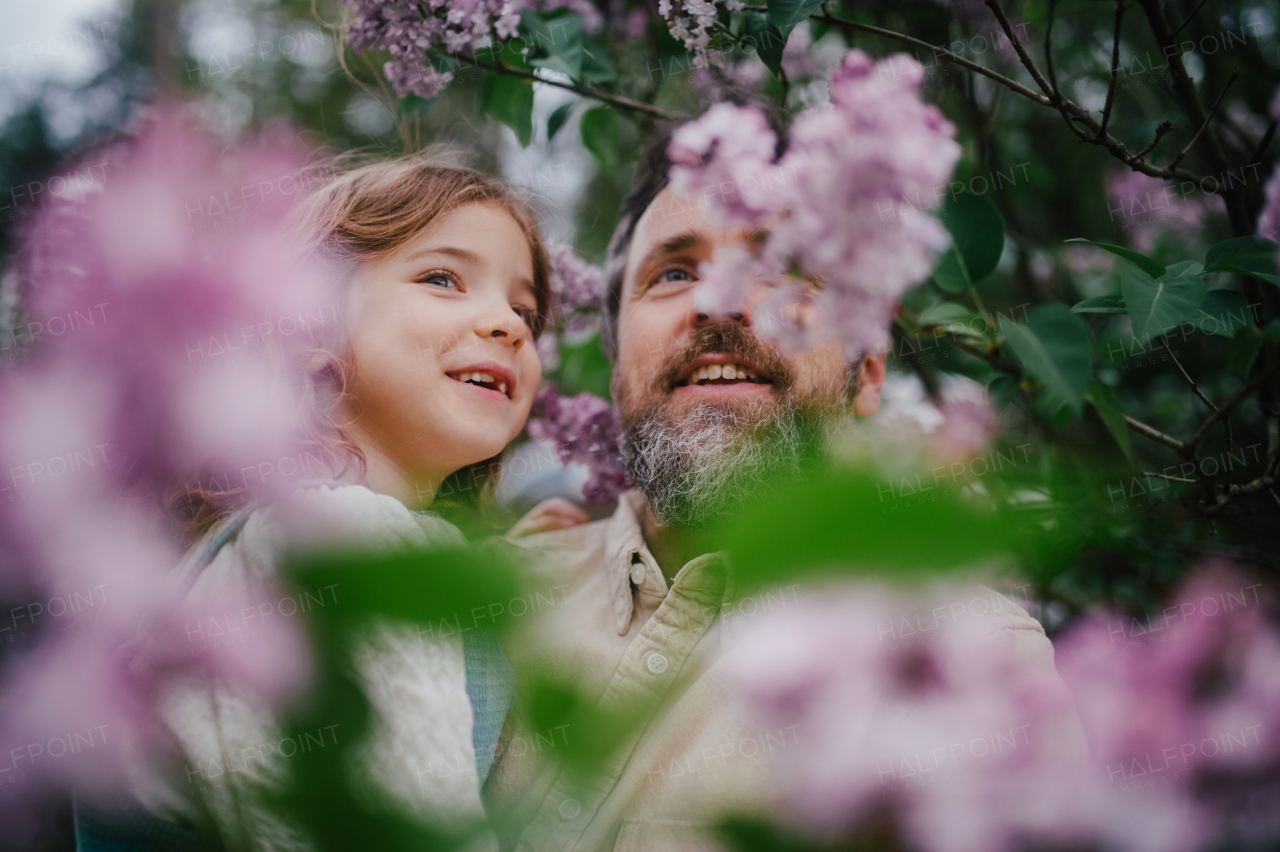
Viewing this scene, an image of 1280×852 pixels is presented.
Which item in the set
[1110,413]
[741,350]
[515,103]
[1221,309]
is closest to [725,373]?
[741,350]

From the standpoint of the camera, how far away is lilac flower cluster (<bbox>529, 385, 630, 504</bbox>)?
1.80 metres

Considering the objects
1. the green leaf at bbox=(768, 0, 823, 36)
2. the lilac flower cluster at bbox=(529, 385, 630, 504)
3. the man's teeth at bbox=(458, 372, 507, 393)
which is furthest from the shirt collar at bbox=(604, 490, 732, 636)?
the green leaf at bbox=(768, 0, 823, 36)

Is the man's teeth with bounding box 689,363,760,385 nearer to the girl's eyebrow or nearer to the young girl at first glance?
the young girl

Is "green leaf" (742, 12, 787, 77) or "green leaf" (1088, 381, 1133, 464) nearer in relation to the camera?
"green leaf" (1088, 381, 1133, 464)

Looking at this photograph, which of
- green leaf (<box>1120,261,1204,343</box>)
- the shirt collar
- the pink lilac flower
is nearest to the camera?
green leaf (<box>1120,261,1204,343</box>)

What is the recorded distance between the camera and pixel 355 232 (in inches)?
49.8

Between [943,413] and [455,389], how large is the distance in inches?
57.0

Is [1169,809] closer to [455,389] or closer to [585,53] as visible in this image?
[455,389]

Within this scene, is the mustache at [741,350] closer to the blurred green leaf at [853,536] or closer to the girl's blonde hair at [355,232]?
the girl's blonde hair at [355,232]

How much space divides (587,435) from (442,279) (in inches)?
26.8

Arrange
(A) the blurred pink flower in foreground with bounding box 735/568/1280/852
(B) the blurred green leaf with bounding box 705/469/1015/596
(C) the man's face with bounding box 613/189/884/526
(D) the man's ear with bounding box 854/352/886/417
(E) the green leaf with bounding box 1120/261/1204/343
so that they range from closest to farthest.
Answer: (B) the blurred green leaf with bounding box 705/469/1015/596 → (A) the blurred pink flower in foreground with bounding box 735/568/1280/852 → (E) the green leaf with bounding box 1120/261/1204/343 → (C) the man's face with bounding box 613/189/884/526 → (D) the man's ear with bounding box 854/352/886/417

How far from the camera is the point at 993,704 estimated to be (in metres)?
0.60

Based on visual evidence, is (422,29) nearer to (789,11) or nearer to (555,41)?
(555,41)

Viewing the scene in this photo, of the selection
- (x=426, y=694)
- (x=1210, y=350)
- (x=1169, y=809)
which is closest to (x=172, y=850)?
(x=426, y=694)
